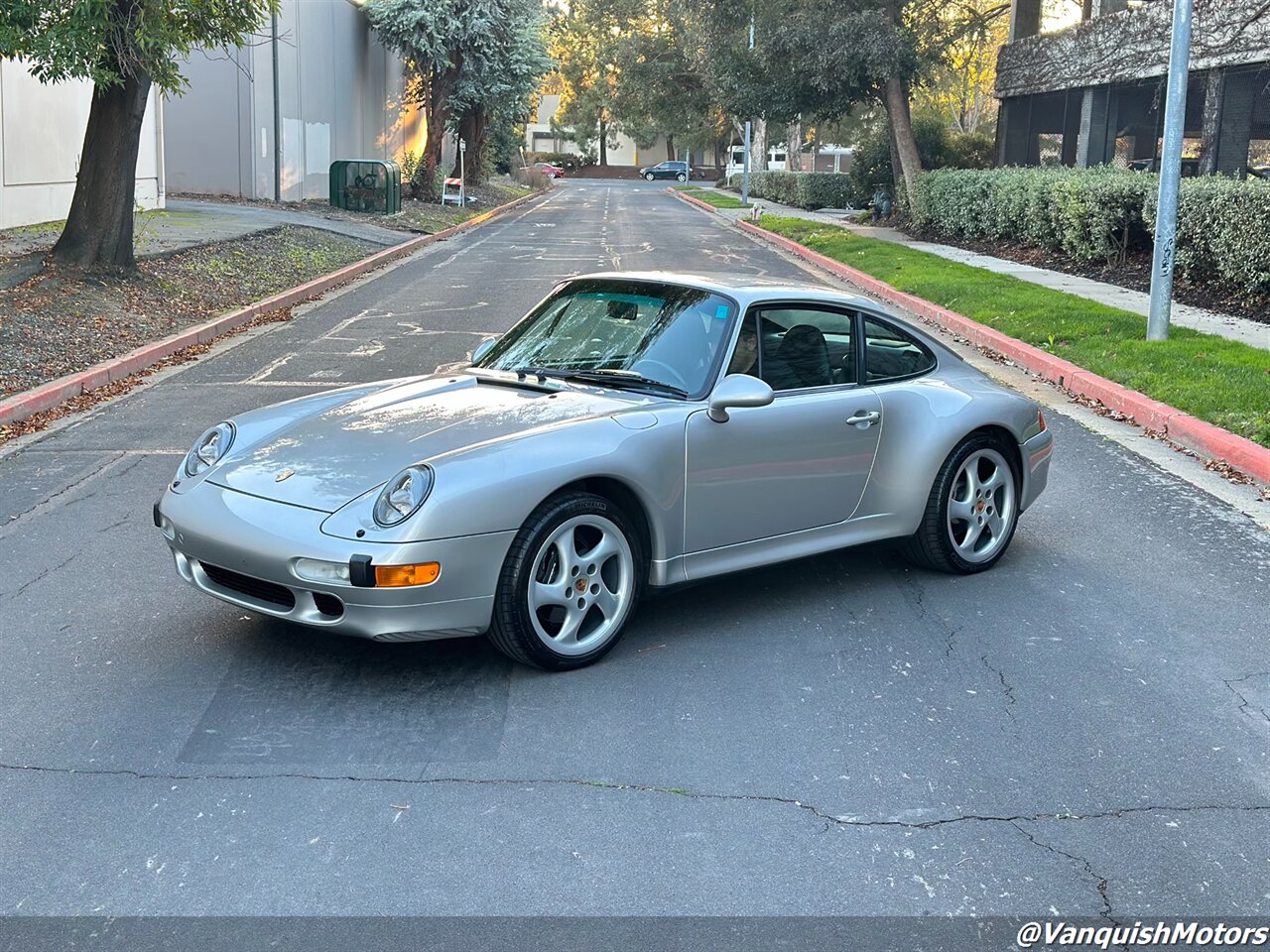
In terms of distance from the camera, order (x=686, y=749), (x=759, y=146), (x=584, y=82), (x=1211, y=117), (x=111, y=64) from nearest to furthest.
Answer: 1. (x=686, y=749)
2. (x=111, y=64)
3. (x=1211, y=117)
4. (x=759, y=146)
5. (x=584, y=82)

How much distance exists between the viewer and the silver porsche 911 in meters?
4.64

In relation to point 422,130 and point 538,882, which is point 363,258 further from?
point 422,130

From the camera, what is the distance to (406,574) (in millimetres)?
4527

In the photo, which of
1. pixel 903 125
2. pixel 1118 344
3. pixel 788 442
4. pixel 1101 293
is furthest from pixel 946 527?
pixel 903 125

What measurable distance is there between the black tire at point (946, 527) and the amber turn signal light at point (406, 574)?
2.58 m

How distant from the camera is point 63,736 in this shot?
4.42 meters

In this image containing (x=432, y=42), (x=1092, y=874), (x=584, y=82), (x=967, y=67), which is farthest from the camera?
(x=584, y=82)

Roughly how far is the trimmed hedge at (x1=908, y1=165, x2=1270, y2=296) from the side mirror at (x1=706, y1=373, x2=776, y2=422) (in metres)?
11.5

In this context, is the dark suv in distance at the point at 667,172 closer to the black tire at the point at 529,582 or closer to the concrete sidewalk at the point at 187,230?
the concrete sidewalk at the point at 187,230

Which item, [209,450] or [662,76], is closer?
[209,450]

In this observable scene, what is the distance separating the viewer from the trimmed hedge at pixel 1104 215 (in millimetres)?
15328

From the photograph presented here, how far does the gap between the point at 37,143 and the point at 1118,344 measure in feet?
59.1

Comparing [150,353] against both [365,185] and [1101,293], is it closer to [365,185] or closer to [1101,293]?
[1101,293]

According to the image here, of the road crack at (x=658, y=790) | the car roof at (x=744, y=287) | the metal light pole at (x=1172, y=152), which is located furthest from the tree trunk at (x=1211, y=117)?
the road crack at (x=658, y=790)
